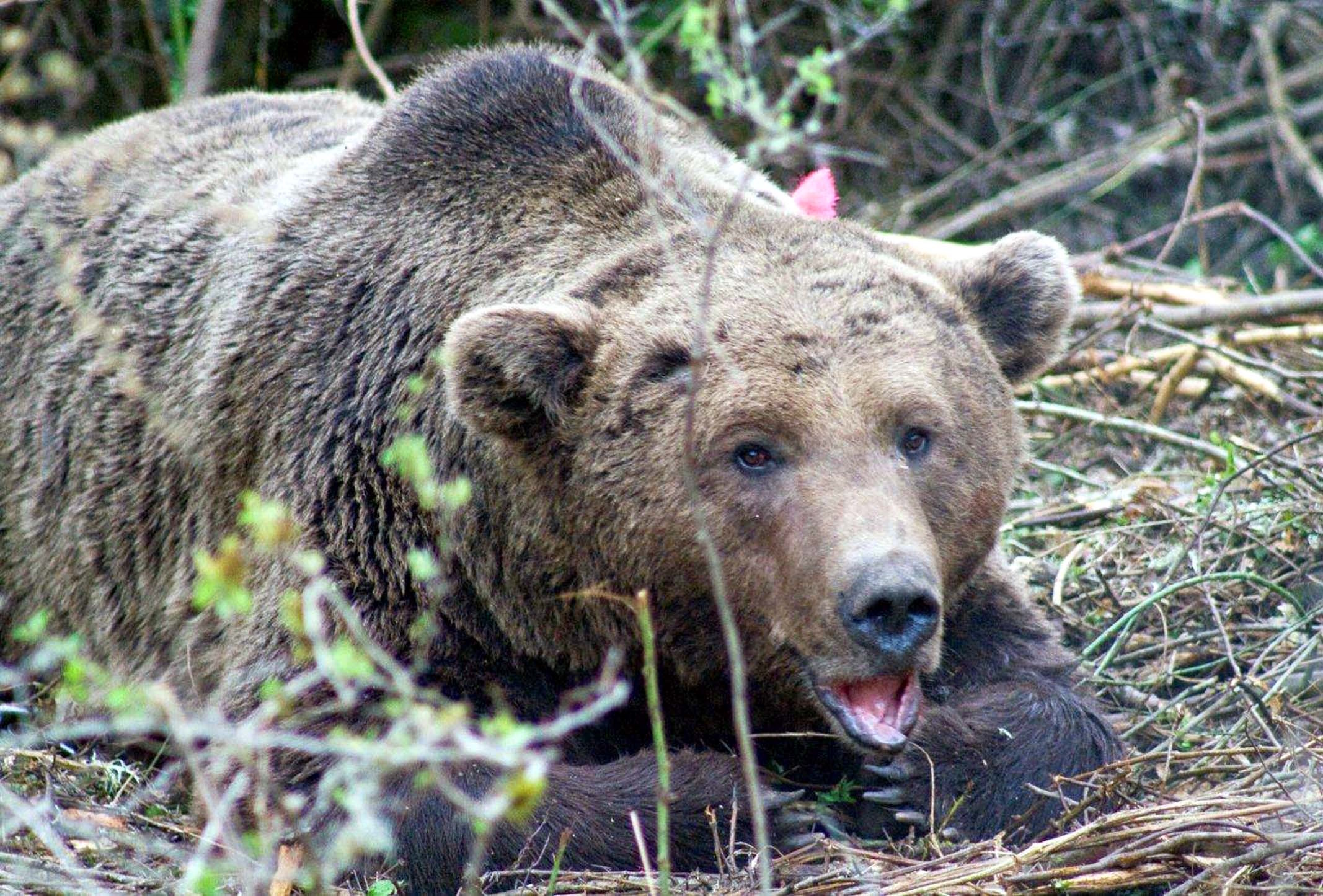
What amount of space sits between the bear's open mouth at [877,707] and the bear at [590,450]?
1cm

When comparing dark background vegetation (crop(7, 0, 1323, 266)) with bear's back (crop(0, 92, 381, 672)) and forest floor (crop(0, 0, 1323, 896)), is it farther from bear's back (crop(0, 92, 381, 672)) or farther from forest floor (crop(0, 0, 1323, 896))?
bear's back (crop(0, 92, 381, 672))

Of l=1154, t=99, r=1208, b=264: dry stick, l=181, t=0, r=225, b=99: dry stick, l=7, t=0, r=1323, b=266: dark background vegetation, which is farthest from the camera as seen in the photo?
l=7, t=0, r=1323, b=266: dark background vegetation

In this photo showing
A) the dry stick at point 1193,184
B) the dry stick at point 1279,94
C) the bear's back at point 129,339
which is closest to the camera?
the bear's back at point 129,339

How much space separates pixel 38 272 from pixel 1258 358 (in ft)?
17.3

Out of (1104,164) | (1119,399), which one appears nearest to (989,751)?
(1119,399)

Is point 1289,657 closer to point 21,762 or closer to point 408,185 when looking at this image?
point 408,185

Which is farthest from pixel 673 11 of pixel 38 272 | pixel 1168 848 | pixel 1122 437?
pixel 1168 848

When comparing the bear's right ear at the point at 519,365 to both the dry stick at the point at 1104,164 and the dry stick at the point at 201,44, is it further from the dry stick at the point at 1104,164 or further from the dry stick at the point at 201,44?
the dry stick at the point at 1104,164

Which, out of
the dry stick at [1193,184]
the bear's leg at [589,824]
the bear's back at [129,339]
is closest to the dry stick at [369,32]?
the bear's back at [129,339]

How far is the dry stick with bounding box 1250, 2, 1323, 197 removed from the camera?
9.70 m

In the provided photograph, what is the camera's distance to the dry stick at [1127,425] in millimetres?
6766

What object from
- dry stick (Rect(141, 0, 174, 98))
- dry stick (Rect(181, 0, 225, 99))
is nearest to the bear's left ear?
dry stick (Rect(181, 0, 225, 99))

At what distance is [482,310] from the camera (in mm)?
4402

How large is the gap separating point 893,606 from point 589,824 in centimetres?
104
